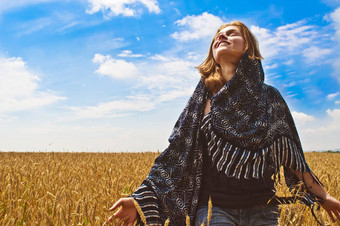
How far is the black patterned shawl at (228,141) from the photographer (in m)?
2.09

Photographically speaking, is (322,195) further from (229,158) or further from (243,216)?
(229,158)

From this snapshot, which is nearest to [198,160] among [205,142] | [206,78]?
[205,142]

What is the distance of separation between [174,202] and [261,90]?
1.05m

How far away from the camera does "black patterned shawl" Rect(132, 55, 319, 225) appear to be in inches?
82.4

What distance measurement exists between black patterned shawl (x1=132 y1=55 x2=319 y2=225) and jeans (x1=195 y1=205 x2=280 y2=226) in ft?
0.64

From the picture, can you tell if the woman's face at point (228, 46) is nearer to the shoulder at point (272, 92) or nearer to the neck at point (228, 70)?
the neck at point (228, 70)

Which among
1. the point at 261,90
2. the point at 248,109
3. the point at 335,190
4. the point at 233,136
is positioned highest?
the point at 261,90

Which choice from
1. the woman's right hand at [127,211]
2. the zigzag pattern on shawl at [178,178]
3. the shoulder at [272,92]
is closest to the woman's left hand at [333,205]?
the shoulder at [272,92]

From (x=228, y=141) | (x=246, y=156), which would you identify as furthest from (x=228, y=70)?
(x=246, y=156)

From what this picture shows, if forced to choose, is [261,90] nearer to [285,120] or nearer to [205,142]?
[285,120]

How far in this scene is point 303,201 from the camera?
2254 millimetres

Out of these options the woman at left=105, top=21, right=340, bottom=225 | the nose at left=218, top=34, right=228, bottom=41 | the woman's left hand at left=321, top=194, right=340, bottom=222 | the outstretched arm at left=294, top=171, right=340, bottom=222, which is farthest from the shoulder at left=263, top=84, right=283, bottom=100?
the woman's left hand at left=321, top=194, right=340, bottom=222

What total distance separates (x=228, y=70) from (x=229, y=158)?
72cm

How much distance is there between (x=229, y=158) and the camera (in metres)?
2.06
